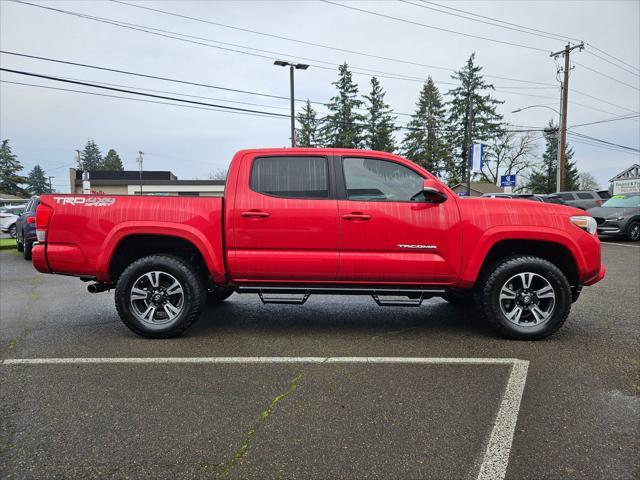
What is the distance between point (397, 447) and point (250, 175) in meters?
3.03

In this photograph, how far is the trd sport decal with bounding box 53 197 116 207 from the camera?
4391 millimetres

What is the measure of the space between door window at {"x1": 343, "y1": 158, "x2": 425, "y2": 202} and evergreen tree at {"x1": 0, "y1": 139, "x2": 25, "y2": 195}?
286ft

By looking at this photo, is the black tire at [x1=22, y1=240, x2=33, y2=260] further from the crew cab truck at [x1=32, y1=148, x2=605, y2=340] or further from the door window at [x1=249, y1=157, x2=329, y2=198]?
the door window at [x1=249, y1=157, x2=329, y2=198]

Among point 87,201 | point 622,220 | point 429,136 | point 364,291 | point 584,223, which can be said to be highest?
point 429,136

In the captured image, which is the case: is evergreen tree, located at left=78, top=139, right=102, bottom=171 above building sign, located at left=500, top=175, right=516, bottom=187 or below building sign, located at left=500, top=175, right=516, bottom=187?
above

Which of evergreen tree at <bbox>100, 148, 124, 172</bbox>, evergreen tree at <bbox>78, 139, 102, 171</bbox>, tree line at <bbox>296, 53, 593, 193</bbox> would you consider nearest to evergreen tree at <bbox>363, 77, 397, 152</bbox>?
tree line at <bbox>296, 53, 593, 193</bbox>

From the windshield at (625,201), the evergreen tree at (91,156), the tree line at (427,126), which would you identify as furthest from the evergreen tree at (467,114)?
the evergreen tree at (91,156)

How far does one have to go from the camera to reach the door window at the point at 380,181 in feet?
14.5

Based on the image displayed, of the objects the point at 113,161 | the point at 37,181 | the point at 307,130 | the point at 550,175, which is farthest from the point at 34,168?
the point at 550,175

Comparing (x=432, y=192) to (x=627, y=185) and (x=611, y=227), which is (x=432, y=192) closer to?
→ (x=611, y=227)

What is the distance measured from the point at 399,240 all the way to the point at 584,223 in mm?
1916

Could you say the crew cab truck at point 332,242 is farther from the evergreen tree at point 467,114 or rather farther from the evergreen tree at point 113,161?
the evergreen tree at point 113,161

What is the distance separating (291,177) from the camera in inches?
178

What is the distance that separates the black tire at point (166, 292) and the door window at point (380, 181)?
6.09 ft
